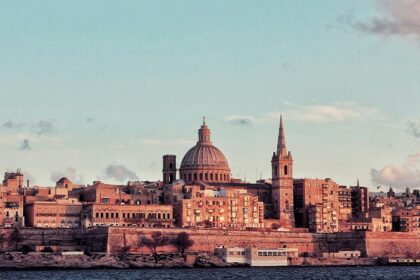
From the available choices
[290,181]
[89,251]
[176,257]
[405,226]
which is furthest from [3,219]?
[405,226]

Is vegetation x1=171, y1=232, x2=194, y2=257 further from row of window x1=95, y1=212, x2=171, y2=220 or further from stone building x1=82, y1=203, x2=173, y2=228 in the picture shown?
row of window x1=95, y1=212, x2=171, y2=220

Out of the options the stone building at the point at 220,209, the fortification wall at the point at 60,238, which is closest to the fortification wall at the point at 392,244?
the stone building at the point at 220,209

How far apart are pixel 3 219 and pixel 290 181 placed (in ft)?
105

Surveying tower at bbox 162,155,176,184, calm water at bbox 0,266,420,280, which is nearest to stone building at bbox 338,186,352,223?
tower at bbox 162,155,176,184

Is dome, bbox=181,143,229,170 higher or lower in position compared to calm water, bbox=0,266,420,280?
higher

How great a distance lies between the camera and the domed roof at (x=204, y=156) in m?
126

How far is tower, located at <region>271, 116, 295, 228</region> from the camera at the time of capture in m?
121

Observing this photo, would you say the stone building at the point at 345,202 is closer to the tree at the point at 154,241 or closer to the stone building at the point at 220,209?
the stone building at the point at 220,209

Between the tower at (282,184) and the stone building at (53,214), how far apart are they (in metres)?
22.7

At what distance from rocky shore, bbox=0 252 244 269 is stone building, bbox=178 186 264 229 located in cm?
1231

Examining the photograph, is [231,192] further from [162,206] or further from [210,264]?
[210,264]

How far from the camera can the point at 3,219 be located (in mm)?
106250

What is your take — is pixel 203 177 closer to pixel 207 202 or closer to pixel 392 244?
pixel 207 202

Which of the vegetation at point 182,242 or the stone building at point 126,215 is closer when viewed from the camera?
the vegetation at point 182,242
